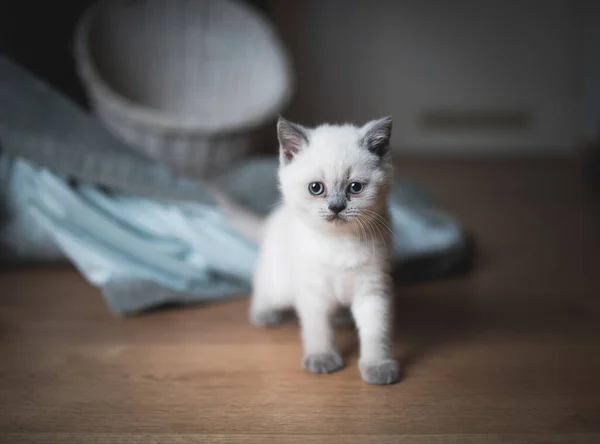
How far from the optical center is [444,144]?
148 inches

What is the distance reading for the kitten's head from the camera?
1148 millimetres

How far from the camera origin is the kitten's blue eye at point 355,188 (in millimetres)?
1162

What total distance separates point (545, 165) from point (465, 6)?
102cm

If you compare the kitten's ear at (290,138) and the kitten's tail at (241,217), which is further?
the kitten's tail at (241,217)

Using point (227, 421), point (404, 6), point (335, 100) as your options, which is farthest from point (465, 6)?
point (227, 421)

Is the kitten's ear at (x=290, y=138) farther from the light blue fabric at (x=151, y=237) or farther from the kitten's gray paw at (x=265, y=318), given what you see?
the light blue fabric at (x=151, y=237)

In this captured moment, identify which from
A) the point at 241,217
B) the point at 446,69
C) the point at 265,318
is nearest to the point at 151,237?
the point at 241,217

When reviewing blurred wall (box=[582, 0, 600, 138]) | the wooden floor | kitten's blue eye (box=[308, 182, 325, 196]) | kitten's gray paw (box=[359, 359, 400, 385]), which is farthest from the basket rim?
blurred wall (box=[582, 0, 600, 138])

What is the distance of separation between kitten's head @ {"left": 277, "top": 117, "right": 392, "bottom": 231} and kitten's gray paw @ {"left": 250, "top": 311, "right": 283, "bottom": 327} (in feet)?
1.36

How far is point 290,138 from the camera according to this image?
3.95 ft

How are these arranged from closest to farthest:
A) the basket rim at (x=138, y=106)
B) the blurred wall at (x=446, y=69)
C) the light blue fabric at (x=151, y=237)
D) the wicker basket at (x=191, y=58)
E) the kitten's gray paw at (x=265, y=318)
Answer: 1. the kitten's gray paw at (x=265, y=318)
2. the light blue fabric at (x=151, y=237)
3. the basket rim at (x=138, y=106)
4. the wicker basket at (x=191, y=58)
5. the blurred wall at (x=446, y=69)

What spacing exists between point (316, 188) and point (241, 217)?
630 millimetres

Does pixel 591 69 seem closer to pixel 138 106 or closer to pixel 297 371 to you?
pixel 138 106

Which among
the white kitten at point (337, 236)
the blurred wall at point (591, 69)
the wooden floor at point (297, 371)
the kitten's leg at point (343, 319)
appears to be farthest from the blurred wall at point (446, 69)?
the white kitten at point (337, 236)
